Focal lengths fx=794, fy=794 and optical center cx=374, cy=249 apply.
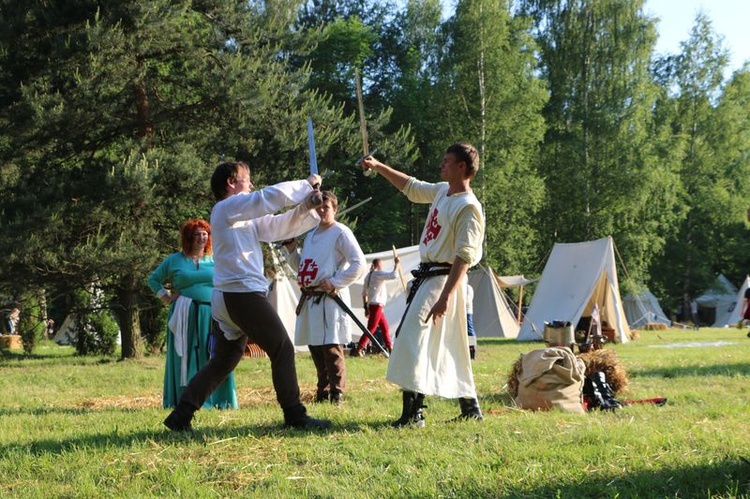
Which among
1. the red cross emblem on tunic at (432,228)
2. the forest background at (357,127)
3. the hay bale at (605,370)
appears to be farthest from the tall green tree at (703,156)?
the red cross emblem on tunic at (432,228)

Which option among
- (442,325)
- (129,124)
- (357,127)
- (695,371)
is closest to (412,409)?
(442,325)

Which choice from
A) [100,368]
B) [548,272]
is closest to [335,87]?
[548,272]

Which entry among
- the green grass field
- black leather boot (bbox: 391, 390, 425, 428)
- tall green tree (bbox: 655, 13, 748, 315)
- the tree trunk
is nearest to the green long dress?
the green grass field

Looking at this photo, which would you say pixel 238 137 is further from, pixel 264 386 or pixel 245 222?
pixel 245 222

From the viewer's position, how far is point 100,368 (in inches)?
447

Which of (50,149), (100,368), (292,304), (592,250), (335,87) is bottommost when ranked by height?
(100,368)

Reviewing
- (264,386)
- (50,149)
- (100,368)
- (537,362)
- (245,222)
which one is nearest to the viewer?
(245,222)

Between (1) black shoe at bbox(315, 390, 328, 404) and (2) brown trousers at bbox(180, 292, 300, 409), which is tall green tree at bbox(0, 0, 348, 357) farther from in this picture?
(2) brown trousers at bbox(180, 292, 300, 409)

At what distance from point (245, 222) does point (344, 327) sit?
1.78 metres

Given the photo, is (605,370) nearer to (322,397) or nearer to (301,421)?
(322,397)

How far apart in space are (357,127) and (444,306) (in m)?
11.0

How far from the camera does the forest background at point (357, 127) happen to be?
12.2m

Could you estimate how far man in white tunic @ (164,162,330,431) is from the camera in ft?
14.1

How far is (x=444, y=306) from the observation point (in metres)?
4.43
